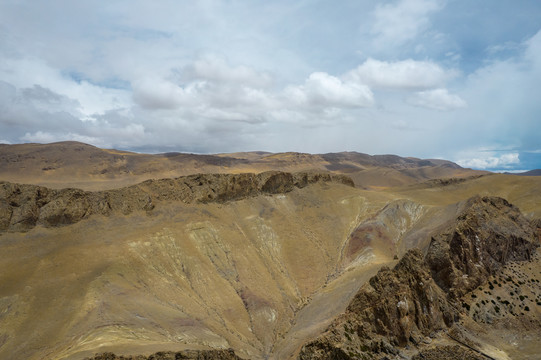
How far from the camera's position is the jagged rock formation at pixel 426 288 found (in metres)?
35.9

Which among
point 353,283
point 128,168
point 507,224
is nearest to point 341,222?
point 353,283

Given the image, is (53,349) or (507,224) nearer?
(53,349)

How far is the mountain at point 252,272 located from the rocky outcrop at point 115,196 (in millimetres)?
252

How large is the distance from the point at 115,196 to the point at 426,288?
191 ft

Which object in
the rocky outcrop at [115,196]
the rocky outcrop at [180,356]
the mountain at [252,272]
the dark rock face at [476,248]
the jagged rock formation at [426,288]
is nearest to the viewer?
the rocky outcrop at [180,356]

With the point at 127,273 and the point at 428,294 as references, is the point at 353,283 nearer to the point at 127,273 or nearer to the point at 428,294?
the point at 428,294

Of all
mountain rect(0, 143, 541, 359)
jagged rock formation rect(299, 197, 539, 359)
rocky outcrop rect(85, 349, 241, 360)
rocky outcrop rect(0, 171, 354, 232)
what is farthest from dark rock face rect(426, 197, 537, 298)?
rocky outcrop rect(0, 171, 354, 232)

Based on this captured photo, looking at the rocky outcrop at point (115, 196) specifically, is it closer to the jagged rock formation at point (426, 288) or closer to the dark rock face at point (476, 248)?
the jagged rock formation at point (426, 288)

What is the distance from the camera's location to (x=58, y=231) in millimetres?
60156

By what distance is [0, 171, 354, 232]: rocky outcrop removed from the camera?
60.4 meters

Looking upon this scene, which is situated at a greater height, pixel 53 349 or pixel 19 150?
pixel 19 150

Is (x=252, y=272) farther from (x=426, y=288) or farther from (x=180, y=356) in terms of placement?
(x=180, y=356)

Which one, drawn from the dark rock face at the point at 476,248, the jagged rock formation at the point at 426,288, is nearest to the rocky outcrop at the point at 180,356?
the jagged rock formation at the point at 426,288

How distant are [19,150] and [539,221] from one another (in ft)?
707
